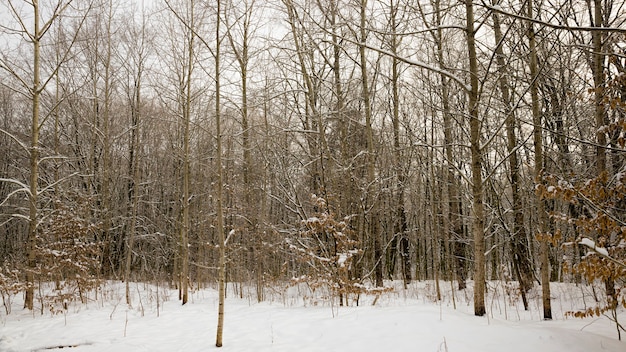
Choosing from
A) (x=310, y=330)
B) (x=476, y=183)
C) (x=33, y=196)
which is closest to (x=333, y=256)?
(x=310, y=330)

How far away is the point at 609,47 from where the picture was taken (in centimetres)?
693

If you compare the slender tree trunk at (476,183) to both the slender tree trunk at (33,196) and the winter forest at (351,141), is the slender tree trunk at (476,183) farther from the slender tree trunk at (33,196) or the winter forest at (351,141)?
the slender tree trunk at (33,196)

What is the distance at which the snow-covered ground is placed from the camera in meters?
4.29

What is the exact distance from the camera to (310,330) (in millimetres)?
5680

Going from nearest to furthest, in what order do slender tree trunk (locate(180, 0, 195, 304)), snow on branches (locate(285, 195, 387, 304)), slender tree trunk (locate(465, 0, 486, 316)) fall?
slender tree trunk (locate(465, 0, 486, 316))
snow on branches (locate(285, 195, 387, 304))
slender tree trunk (locate(180, 0, 195, 304))

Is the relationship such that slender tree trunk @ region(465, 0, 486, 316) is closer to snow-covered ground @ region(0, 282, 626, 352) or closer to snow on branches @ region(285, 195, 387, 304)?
snow-covered ground @ region(0, 282, 626, 352)

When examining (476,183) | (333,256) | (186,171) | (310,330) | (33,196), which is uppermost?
(186,171)

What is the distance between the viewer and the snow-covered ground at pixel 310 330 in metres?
4.29

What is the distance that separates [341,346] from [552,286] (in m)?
8.87

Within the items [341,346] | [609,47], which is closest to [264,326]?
[341,346]

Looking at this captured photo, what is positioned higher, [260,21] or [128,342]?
[260,21]

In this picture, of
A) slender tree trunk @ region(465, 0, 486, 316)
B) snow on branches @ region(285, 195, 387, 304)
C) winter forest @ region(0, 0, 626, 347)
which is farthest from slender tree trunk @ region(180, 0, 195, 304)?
slender tree trunk @ region(465, 0, 486, 316)

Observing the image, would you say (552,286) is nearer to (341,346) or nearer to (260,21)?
(341,346)

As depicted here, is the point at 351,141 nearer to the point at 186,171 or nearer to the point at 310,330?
the point at 186,171
